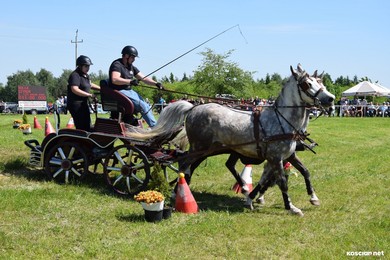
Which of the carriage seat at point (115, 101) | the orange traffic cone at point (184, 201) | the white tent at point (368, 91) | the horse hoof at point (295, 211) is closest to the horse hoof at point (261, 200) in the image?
the horse hoof at point (295, 211)

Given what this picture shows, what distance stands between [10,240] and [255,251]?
2.91m

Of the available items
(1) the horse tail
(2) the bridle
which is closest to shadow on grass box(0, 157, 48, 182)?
(1) the horse tail

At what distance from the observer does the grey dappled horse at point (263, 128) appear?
6.73m

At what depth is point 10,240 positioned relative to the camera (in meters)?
5.14

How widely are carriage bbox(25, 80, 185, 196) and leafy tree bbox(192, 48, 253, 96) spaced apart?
37493 mm

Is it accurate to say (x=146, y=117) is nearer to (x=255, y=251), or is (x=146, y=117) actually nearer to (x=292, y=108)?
(x=292, y=108)

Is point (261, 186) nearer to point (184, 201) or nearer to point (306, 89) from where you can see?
point (184, 201)

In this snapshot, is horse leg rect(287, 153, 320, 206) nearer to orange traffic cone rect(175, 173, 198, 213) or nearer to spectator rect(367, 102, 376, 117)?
orange traffic cone rect(175, 173, 198, 213)

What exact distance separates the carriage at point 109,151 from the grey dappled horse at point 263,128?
36 cm

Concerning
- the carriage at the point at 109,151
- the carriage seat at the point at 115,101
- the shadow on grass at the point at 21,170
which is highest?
the carriage seat at the point at 115,101

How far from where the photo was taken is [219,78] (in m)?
46.3

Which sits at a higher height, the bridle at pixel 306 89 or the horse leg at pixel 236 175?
the bridle at pixel 306 89

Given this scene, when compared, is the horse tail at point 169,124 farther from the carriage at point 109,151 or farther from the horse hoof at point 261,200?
the horse hoof at point 261,200

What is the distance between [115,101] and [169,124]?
1.07 metres
